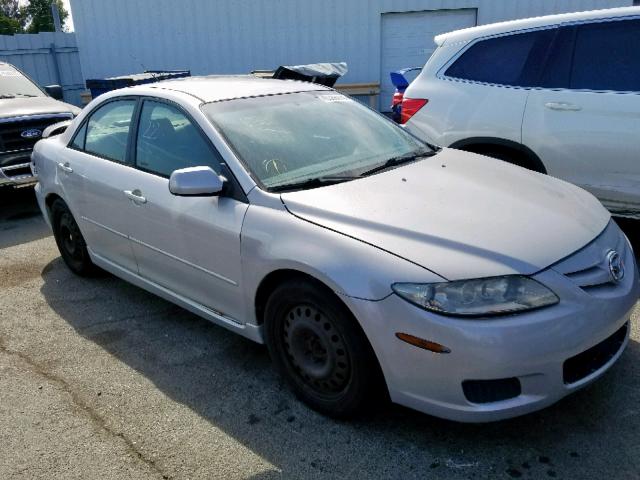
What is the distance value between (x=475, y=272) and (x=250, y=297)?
1.20m

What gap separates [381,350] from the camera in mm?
2434

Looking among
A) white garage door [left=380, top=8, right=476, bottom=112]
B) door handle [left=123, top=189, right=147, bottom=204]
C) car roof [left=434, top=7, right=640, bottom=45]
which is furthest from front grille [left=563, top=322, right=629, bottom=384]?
white garage door [left=380, top=8, right=476, bottom=112]

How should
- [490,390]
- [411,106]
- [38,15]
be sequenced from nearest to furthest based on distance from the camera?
[490,390], [411,106], [38,15]

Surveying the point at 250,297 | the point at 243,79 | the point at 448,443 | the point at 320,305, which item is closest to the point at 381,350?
the point at 320,305

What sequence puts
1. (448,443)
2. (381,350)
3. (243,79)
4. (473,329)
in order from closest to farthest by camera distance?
(473,329)
(381,350)
(448,443)
(243,79)

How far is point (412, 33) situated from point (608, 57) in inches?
330

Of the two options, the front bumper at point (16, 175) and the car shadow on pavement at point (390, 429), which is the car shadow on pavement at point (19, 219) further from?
the car shadow on pavement at point (390, 429)

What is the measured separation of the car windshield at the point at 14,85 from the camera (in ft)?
26.0

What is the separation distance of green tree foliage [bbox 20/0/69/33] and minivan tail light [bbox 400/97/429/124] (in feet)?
166

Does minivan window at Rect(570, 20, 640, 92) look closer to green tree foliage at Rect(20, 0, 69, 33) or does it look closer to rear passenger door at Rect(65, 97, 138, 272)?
rear passenger door at Rect(65, 97, 138, 272)

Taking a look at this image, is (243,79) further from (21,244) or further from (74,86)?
(74,86)

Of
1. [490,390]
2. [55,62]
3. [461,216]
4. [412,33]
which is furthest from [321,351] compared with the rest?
[55,62]

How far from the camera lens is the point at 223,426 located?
284 cm

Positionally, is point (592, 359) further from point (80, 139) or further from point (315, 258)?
point (80, 139)
